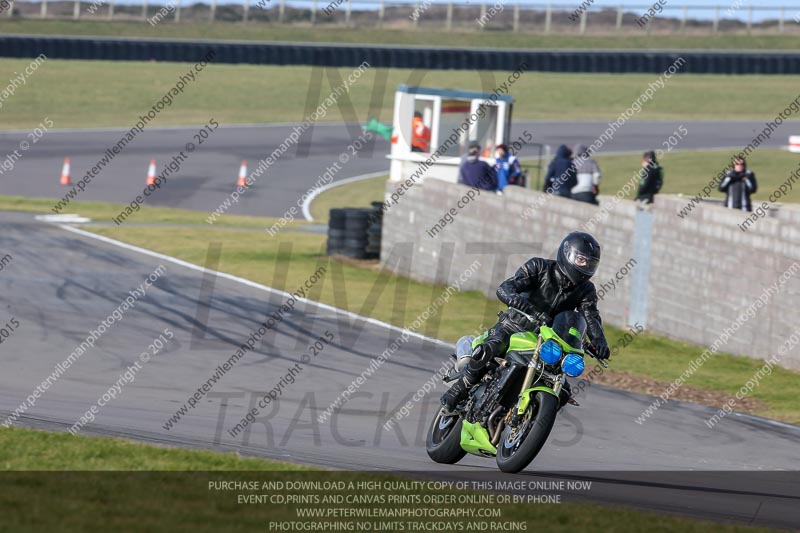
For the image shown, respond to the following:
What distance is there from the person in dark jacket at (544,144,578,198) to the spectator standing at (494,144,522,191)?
2.39 feet

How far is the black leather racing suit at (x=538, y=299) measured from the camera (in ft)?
29.0

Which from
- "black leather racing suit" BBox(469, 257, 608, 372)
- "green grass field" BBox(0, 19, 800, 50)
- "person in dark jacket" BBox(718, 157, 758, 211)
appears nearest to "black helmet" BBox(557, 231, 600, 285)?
"black leather racing suit" BBox(469, 257, 608, 372)

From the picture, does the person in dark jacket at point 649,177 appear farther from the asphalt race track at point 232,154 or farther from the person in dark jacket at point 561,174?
the asphalt race track at point 232,154

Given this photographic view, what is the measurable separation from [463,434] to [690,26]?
204ft

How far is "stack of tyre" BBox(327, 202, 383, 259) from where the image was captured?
75.8 ft

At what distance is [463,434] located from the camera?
9094 millimetres

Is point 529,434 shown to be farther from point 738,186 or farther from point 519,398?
point 738,186

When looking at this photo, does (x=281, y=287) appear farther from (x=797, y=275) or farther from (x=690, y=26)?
(x=690, y=26)

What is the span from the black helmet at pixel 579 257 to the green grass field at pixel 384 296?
554 centimetres

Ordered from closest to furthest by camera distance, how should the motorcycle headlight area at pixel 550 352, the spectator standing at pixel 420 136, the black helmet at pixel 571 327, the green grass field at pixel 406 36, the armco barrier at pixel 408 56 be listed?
the motorcycle headlight area at pixel 550 352 → the black helmet at pixel 571 327 → the spectator standing at pixel 420 136 → the armco barrier at pixel 408 56 → the green grass field at pixel 406 36

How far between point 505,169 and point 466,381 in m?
14.2

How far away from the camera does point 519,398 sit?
865 centimetres

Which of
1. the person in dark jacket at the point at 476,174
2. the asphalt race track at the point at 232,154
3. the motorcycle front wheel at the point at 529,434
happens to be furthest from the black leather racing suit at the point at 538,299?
the asphalt race track at the point at 232,154

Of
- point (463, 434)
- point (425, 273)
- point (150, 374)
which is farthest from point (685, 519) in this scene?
point (425, 273)
